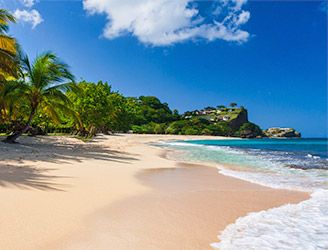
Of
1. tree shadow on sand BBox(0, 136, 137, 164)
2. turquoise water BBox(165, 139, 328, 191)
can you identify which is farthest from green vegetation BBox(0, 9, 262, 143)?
turquoise water BBox(165, 139, 328, 191)

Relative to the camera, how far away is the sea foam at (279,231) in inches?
135

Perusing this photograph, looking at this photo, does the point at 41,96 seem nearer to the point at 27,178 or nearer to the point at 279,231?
the point at 27,178

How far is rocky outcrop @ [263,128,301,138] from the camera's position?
139125mm

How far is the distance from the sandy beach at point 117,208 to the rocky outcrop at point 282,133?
145 m

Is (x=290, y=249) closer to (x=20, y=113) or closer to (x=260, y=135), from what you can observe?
(x=20, y=113)

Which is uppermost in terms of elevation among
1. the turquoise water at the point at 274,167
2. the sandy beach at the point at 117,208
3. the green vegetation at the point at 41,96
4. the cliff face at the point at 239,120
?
the cliff face at the point at 239,120

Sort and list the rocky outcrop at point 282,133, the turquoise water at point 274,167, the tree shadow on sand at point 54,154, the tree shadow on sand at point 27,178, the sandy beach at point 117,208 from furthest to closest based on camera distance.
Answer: the rocky outcrop at point 282,133 → the tree shadow on sand at point 54,154 → the turquoise water at point 274,167 → the tree shadow on sand at point 27,178 → the sandy beach at point 117,208

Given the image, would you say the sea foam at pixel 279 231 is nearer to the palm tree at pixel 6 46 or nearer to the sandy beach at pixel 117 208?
the sandy beach at pixel 117 208

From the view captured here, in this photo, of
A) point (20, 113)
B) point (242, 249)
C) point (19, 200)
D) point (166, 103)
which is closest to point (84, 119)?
point (20, 113)

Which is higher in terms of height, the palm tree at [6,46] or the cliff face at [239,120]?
the cliff face at [239,120]

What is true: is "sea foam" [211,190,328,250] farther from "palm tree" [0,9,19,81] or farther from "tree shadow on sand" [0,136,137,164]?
"palm tree" [0,9,19,81]

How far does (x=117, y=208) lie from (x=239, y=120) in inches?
5217


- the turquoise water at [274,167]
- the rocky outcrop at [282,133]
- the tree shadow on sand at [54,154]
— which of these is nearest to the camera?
the turquoise water at [274,167]

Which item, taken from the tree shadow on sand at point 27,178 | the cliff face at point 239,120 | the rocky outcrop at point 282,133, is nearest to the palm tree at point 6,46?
the tree shadow on sand at point 27,178
